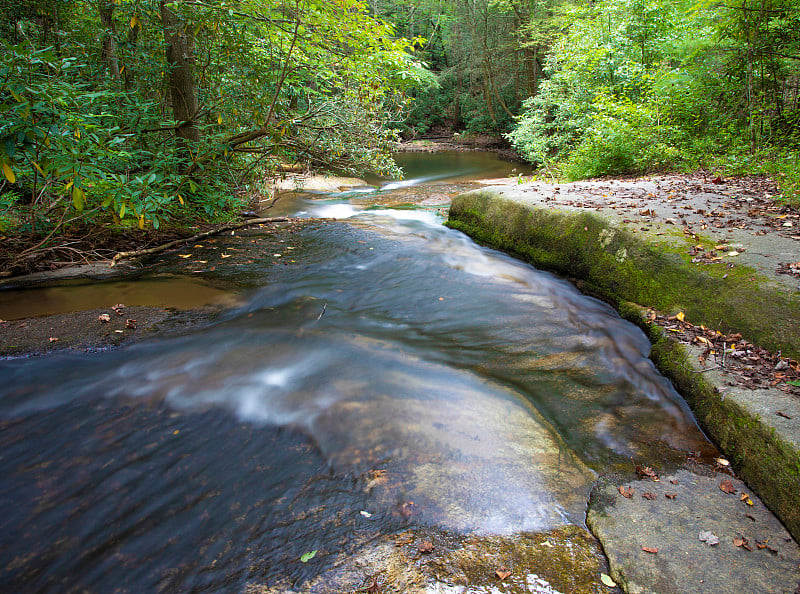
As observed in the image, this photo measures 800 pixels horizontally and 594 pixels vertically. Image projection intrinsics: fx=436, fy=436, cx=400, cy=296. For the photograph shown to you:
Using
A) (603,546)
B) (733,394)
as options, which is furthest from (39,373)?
(733,394)

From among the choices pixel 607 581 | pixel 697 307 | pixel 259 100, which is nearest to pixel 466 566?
pixel 607 581

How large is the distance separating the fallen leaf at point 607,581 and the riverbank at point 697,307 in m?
0.05

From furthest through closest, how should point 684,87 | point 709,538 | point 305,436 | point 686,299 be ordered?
1. point 684,87
2. point 686,299
3. point 305,436
4. point 709,538

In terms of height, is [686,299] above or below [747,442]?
above

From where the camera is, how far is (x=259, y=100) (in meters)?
7.20

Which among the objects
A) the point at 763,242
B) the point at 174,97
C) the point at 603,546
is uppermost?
the point at 174,97

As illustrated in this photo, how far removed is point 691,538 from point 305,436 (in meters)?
2.43

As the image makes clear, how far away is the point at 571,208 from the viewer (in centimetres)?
677

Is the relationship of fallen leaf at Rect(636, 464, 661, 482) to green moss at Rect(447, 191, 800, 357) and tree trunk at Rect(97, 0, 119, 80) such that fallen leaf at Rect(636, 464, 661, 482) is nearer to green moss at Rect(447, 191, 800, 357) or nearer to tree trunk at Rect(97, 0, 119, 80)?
green moss at Rect(447, 191, 800, 357)

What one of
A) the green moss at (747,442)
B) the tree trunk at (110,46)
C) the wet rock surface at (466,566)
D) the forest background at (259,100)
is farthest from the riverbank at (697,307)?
the tree trunk at (110,46)

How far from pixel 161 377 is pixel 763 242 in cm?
617

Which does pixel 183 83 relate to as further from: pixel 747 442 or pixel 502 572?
pixel 747 442

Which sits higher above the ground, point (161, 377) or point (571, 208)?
point (571, 208)

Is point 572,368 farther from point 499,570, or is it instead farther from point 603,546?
point 499,570
